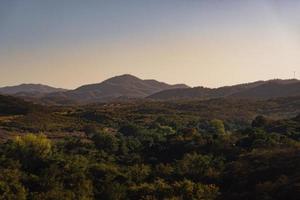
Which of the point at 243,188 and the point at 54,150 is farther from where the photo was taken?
the point at 54,150

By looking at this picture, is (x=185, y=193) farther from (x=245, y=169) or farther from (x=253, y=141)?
(x=253, y=141)

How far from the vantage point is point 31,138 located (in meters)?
83.1

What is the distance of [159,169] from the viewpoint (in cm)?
6200

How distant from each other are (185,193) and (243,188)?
9.10 metres

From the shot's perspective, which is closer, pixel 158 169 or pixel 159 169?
Answer: pixel 158 169

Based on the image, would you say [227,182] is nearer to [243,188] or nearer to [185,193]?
[243,188]

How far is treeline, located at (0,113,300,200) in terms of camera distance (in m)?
50.1

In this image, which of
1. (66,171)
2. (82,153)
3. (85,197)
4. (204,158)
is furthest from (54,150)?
(85,197)

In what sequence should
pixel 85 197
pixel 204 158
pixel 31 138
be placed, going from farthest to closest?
pixel 31 138 → pixel 204 158 → pixel 85 197

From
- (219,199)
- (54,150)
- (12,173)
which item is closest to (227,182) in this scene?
(219,199)

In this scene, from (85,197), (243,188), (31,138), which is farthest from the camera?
(31,138)

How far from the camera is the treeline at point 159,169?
5006 cm

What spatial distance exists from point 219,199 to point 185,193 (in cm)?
423

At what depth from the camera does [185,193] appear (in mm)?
48875
